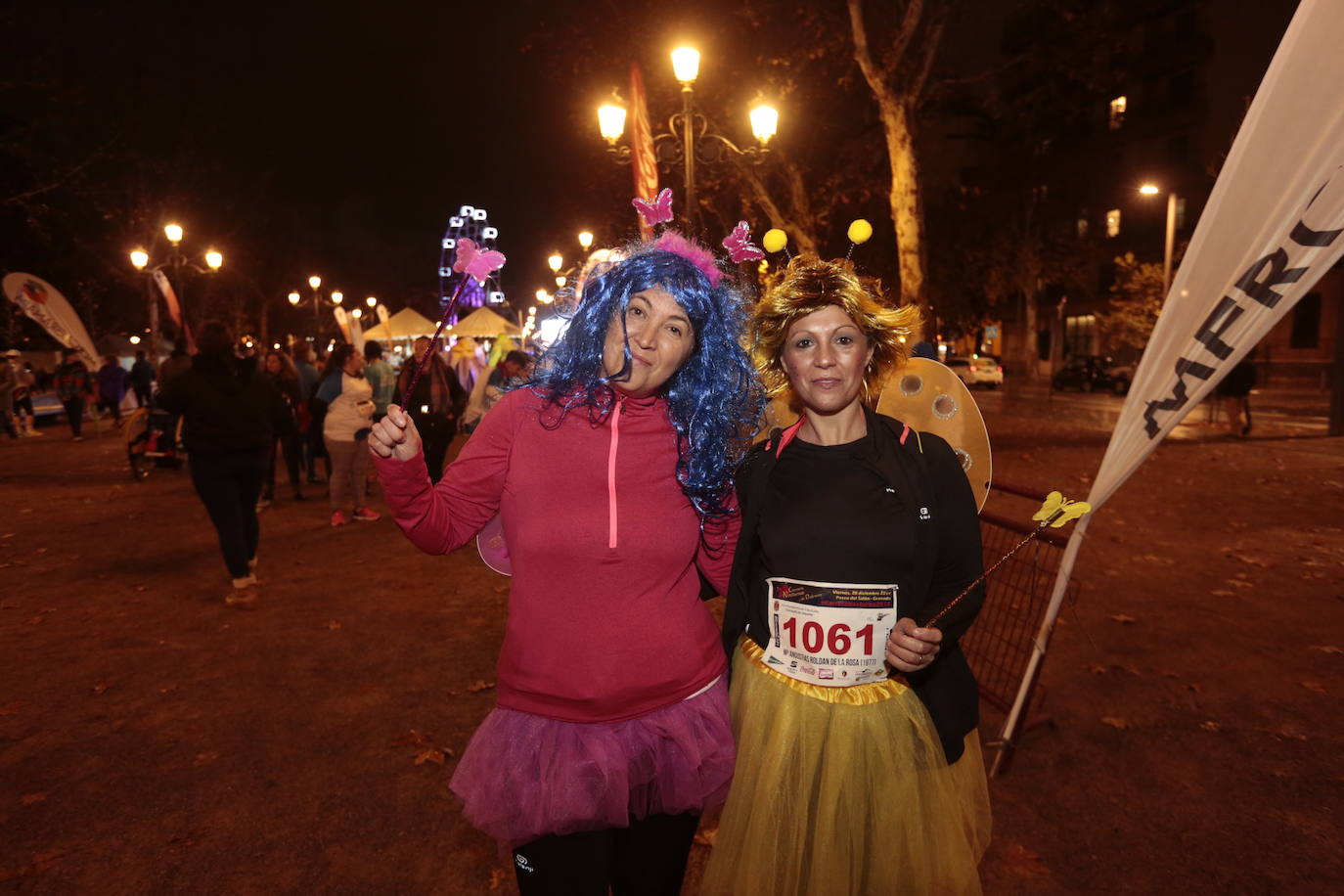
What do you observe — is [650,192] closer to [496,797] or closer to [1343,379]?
[496,797]

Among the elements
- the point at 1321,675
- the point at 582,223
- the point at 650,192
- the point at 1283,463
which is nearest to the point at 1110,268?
the point at 582,223

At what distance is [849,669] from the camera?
8.03 ft

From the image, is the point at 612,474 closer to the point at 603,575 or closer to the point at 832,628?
the point at 603,575

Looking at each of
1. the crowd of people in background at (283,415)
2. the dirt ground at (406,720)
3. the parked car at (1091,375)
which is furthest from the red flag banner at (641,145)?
the parked car at (1091,375)

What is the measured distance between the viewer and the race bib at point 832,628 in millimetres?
2400

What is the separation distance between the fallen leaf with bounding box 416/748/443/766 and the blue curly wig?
268 cm

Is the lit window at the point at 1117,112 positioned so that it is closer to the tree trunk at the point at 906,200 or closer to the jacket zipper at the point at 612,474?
the tree trunk at the point at 906,200

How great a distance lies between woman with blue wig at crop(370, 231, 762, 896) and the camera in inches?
84.0

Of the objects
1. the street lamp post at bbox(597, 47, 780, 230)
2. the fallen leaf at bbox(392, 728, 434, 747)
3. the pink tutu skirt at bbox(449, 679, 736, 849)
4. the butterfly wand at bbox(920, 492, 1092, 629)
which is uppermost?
the street lamp post at bbox(597, 47, 780, 230)

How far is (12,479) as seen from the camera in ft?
42.9

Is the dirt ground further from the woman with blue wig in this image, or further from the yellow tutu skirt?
the woman with blue wig

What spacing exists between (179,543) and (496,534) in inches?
313

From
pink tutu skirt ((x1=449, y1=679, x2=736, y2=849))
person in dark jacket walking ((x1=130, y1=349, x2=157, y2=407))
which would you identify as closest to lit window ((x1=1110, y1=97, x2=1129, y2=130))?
person in dark jacket walking ((x1=130, y1=349, x2=157, y2=407))

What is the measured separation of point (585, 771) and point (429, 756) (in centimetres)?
251
